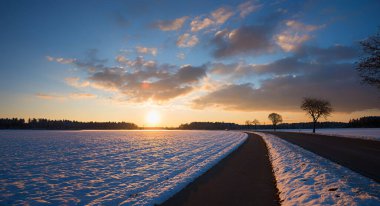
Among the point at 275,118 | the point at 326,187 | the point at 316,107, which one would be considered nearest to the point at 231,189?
the point at 326,187

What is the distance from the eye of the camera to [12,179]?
41.4 feet

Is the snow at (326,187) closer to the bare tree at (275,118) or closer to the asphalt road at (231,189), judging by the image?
the asphalt road at (231,189)

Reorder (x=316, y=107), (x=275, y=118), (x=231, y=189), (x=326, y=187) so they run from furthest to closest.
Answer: (x=275, y=118) < (x=316, y=107) < (x=231, y=189) < (x=326, y=187)

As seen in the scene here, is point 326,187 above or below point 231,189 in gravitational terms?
above

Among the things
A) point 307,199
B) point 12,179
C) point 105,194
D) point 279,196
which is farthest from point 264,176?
point 12,179

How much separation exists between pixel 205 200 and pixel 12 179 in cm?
1005

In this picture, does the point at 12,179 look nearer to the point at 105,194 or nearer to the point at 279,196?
the point at 105,194

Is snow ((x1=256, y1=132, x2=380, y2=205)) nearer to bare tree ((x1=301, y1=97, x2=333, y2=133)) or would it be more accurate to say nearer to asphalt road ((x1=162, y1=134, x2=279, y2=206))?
asphalt road ((x1=162, y1=134, x2=279, y2=206))

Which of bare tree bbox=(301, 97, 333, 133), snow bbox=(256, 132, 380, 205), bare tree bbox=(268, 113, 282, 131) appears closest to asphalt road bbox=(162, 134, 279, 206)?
snow bbox=(256, 132, 380, 205)

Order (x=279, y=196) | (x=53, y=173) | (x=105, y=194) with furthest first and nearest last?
(x=53, y=173) → (x=105, y=194) → (x=279, y=196)

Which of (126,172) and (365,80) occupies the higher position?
(365,80)

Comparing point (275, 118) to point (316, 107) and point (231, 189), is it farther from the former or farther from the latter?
point (231, 189)

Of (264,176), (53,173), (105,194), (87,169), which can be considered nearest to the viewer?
(105,194)

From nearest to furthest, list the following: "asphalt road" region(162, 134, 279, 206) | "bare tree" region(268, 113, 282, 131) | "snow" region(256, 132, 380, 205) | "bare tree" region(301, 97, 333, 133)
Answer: "snow" region(256, 132, 380, 205) → "asphalt road" region(162, 134, 279, 206) → "bare tree" region(301, 97, 333, 133) → "bare tree" region(268, 113, 282, 131)
